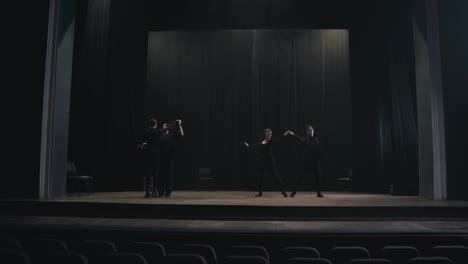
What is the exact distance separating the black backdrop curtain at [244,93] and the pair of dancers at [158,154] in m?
4.30

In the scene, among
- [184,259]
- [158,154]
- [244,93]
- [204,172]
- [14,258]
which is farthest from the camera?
[244,93]

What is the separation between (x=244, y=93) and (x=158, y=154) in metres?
5.46

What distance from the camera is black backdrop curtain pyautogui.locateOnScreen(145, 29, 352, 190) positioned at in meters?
12.4

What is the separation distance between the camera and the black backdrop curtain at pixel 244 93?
40.8 ft

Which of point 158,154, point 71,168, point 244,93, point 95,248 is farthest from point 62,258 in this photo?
point 244,93

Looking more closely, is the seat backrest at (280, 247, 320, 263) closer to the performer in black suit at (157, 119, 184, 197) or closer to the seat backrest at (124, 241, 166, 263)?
the seat backrest at (124, 241, 166, 263)

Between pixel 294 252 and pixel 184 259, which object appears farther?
pixel 294 252

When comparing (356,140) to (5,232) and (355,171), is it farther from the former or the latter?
(5,232)

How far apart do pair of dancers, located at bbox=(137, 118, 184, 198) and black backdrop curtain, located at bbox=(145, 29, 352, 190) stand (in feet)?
14.1

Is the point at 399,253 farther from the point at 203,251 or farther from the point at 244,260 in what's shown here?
the point at 203,251

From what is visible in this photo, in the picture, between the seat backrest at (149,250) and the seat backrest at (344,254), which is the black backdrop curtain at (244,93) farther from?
the seat backrest at (149,250)

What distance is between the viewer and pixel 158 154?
25.3 feet

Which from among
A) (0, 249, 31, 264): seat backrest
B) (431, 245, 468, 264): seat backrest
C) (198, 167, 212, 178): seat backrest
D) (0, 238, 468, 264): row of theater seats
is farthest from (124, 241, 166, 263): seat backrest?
(198, 167, 212, 178): seat backrest

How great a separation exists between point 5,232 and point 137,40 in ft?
27.5
